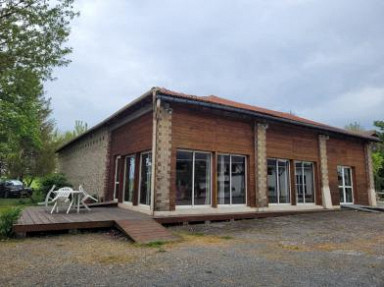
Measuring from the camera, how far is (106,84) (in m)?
29.4

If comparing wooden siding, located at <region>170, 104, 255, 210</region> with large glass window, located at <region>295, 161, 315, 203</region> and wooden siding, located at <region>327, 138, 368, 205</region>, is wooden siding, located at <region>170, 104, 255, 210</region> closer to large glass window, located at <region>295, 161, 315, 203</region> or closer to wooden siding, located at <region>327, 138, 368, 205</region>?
large glass window, located at <region>295, 161, 315, 203</region>

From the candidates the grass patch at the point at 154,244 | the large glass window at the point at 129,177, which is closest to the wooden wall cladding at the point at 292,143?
the large glass window at the point at 129,177

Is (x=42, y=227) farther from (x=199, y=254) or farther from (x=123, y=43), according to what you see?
(x=123, y=43)

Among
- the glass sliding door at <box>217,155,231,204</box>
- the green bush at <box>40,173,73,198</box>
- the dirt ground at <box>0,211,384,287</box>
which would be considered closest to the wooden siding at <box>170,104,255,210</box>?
the glass sliding door at <box>217,155,231,204</box>

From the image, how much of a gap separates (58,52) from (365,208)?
54.8 ft

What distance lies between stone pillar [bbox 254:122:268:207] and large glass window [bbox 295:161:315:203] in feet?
7.69

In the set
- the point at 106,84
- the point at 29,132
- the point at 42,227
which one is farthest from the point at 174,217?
the point at 106,84

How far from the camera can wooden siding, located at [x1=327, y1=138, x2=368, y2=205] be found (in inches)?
564

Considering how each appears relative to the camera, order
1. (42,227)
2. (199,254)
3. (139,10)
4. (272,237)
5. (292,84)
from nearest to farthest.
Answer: (199,254), (42,227), (272,237), (139,10), (292,84)

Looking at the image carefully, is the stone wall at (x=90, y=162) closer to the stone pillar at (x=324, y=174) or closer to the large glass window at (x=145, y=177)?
the large glass window at (x=145, y=177)

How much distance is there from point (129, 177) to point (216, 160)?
13.4 ft

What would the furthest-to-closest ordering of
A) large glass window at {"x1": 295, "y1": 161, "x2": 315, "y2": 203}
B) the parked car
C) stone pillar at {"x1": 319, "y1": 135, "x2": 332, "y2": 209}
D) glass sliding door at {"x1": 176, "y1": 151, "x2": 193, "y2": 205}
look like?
1. the parked car
2. stone pillar at {"x1": 319, "y1": 135, "x2": 332, "y2": 209}
3. large glass window at {"x1": 295, "y1": 161, "x2": 315, "y2": 203}
4. glass sliding door at {"x1": 176, "y1": 151, "x2": 193, "y2": 205}

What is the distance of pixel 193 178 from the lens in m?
10.3

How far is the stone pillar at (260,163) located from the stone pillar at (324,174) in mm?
3825
